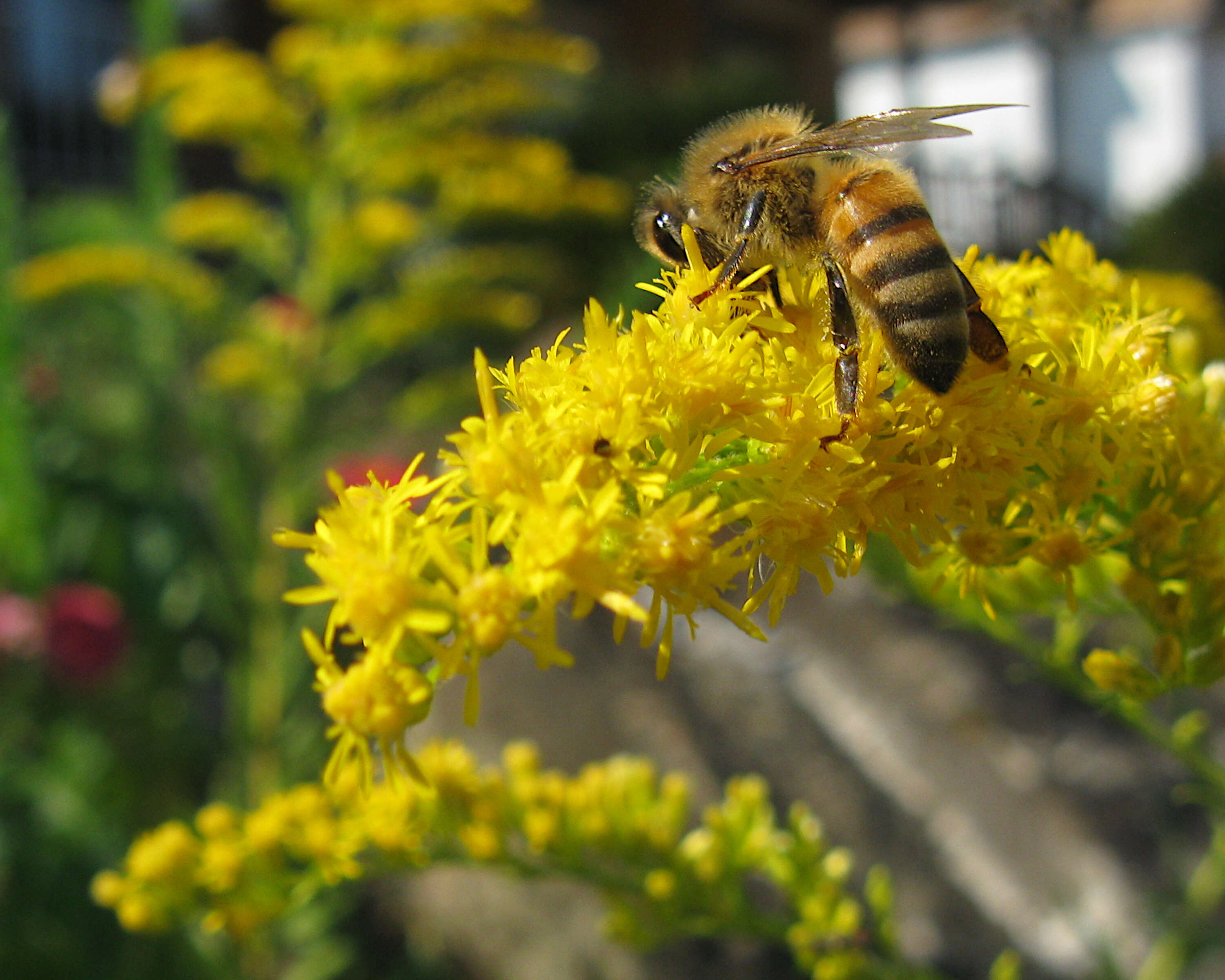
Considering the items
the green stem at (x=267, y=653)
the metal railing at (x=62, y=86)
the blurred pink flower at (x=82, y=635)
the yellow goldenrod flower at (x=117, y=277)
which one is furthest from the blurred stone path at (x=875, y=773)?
the metal railing at (x=62, y=86)

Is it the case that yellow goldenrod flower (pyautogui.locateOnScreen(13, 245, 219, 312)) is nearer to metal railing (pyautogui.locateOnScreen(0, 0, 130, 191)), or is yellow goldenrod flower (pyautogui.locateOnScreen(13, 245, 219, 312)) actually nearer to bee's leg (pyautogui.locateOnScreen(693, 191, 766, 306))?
bee's leg (pyautogui.locateOnScreen(693, 191, 766, 306))

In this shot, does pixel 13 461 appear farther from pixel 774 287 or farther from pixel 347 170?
pixel 774 287

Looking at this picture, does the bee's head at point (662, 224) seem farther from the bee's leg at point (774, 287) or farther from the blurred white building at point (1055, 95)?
the blurred white building at point (1055, 95)

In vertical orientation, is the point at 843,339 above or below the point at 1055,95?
below

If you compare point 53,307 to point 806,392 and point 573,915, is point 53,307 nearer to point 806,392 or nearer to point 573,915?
point 573,915

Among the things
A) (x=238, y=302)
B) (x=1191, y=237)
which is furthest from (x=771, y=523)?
(x=1191, y=237)

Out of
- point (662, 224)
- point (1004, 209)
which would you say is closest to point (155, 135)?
point (662, 224)
